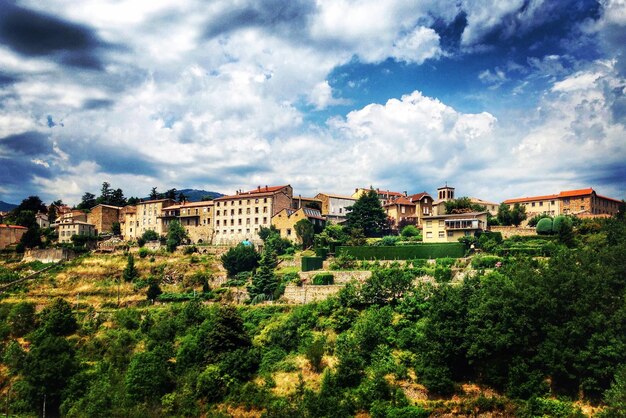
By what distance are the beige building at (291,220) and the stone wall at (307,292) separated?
65.1ft

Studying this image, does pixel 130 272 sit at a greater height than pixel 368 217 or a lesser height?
lesser

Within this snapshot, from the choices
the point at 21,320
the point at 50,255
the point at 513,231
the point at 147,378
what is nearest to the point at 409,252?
the point at 513,231

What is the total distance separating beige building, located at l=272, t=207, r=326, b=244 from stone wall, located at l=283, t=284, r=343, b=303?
65.1ft

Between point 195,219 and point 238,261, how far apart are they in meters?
25.6

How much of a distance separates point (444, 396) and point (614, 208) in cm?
5322

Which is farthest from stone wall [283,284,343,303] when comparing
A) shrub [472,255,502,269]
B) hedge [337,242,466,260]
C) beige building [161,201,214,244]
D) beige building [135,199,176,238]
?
beige building [135,199,176,238]

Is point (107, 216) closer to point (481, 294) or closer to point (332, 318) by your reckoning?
point (332, 318)

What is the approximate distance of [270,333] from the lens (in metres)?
38.3

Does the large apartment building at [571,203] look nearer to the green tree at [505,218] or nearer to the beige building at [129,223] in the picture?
the green tree at [505,218]

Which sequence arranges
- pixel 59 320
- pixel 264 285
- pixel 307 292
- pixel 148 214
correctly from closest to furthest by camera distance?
pixel 307 292, pixel 59 320, pixel 264 285, pixel 148 214

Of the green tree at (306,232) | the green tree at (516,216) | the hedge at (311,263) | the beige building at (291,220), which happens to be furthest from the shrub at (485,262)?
the beige building at (291,220)

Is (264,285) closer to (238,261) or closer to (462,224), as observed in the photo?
(238,261)

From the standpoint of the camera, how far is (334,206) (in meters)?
78.9

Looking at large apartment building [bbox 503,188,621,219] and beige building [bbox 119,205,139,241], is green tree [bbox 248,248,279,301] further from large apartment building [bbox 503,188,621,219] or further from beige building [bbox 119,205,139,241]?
beige building [bbox 119,205,139,241]
